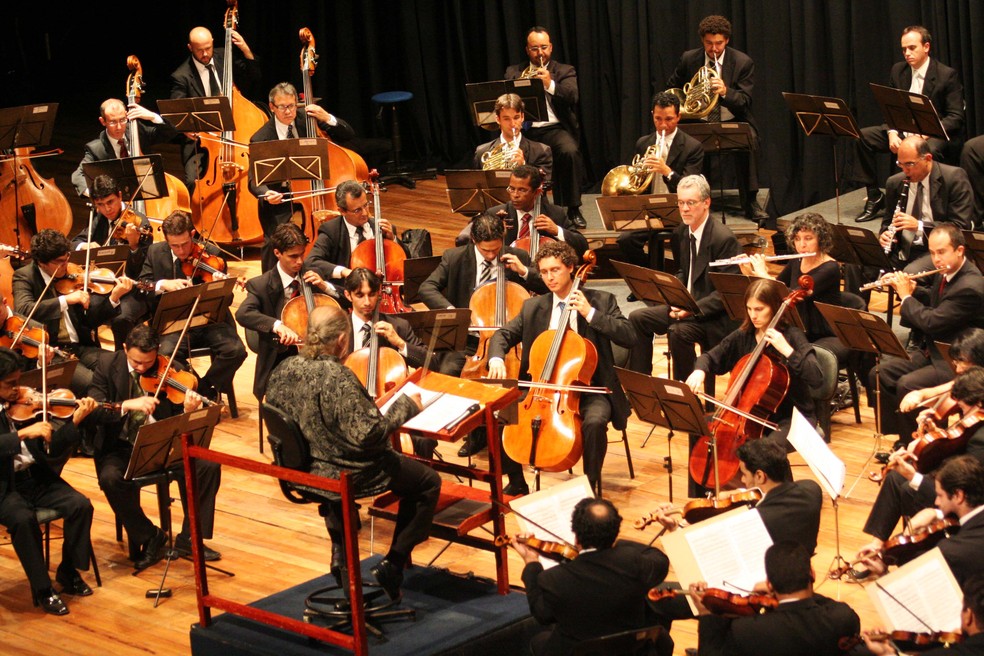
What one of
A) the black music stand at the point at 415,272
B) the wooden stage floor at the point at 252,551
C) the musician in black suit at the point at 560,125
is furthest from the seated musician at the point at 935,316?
the musician in black suit at the point at 560,125

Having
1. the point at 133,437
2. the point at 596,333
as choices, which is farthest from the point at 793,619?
the point at 133,437

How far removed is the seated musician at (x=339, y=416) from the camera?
4359mm

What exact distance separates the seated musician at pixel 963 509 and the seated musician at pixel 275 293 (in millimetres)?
3346

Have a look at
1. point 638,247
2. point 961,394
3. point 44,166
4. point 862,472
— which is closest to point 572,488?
point 961,394

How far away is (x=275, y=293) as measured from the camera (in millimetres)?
7031

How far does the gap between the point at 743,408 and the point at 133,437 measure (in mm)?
2612

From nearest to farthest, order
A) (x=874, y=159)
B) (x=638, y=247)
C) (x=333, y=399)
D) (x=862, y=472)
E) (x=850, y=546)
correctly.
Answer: (x=333, y=399)
(x=850, y=546)
(x=862, y=472)
(x=638, y=247)
(x=874, y=159)

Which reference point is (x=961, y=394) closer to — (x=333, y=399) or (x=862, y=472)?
(x=862, y=472)

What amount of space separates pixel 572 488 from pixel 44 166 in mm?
9089

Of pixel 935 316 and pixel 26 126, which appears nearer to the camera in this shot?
pixel 935 316

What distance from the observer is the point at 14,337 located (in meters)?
6.60

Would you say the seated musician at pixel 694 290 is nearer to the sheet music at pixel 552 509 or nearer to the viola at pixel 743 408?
the viola at pixel 743 408

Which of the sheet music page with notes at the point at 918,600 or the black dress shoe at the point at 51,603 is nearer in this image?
the sheet music page with notes at the point at 918,600

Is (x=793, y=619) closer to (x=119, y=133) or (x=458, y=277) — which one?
(x=458, y=277)
